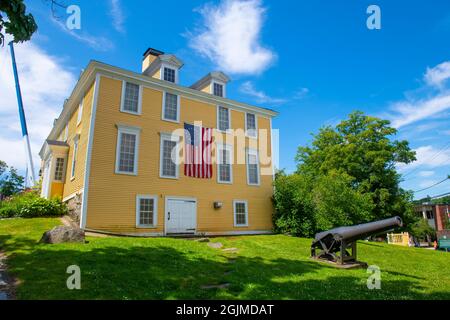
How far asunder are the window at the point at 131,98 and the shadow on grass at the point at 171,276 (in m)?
8.86

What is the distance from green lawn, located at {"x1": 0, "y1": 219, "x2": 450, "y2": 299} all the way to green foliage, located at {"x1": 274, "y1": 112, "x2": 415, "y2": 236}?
8975 mm

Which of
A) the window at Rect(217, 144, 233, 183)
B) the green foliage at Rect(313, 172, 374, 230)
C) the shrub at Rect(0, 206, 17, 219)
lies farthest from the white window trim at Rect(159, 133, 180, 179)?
the green foliage at Rect(313, 172, 374, 230)

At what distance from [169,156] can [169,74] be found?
558 centimetres

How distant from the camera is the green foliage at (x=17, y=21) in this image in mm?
5520

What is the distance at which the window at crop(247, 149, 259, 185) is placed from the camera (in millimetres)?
21141

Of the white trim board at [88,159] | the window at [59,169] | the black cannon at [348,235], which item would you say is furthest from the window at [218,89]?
the black cannon at [348,235]

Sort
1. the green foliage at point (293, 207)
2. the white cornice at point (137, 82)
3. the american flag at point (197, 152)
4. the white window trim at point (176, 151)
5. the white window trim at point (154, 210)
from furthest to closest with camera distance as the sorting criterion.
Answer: the green foliage at point (293, 207) → the american flag at point (197, 152) → the white window trim at point (176, 151) → the white cornice at point (137, 82) → the white window trim at point (154, 210)

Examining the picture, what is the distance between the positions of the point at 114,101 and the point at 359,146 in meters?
26.8

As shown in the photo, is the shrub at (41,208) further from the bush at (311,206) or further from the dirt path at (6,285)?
the bush at (311,206)

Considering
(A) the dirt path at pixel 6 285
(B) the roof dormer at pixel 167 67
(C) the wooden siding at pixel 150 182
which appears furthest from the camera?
(B) the roof dormer at pixel 167 67

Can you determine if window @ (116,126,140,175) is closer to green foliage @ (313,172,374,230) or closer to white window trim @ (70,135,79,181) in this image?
white window trim @ (70,135,79,181)
